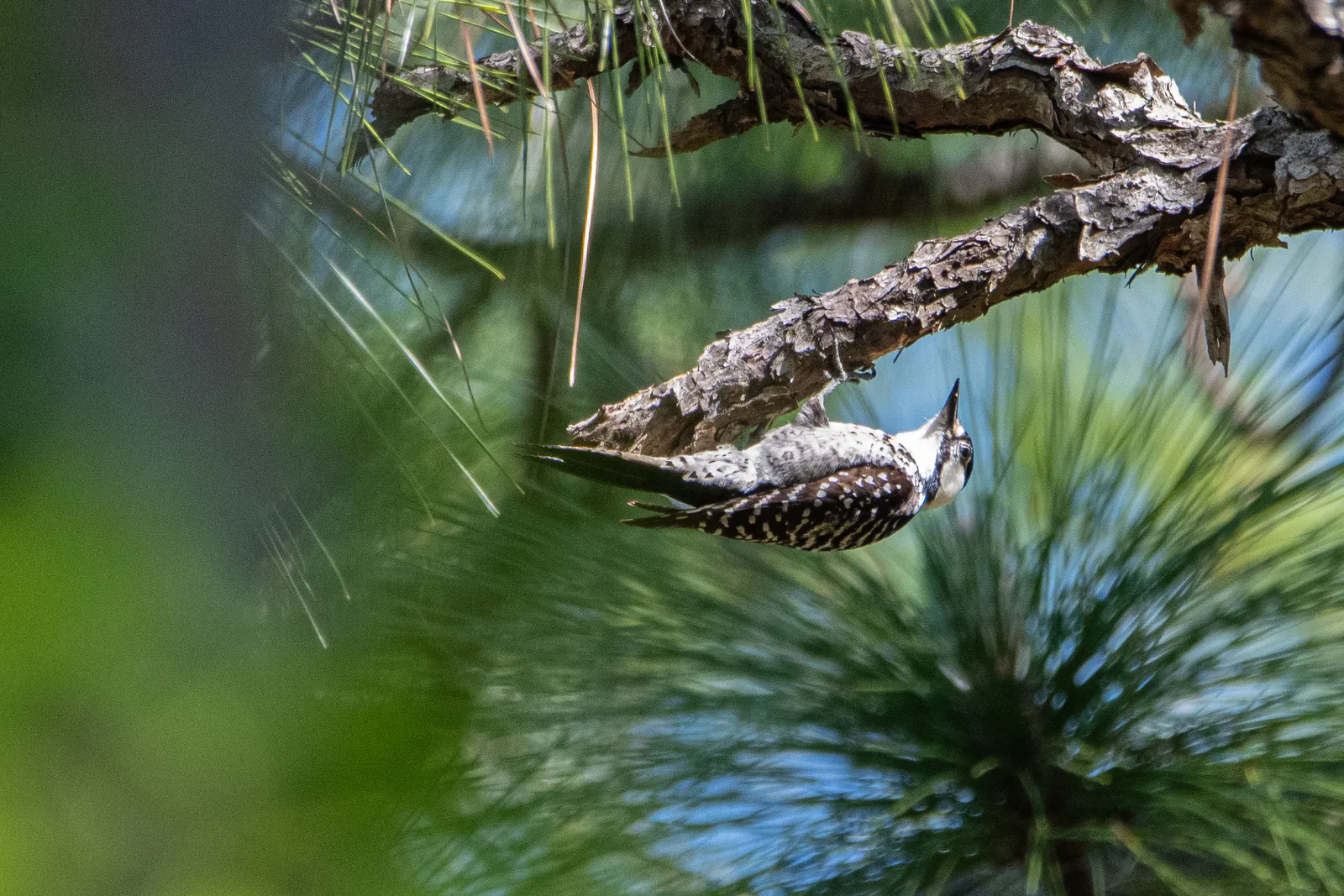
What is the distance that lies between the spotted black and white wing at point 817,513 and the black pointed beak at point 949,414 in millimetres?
197

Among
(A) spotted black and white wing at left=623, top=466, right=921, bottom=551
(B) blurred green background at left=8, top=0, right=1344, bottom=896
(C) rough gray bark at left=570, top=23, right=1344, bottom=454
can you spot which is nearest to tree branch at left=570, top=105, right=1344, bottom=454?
(C) rough gray bark at left=570, top=23, right=1344, bottom=454

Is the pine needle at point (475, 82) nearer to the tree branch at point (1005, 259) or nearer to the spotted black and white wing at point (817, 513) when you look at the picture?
the tree branch at point (1005, 259)

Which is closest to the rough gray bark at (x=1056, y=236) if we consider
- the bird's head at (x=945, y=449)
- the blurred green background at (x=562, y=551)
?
the blurred green background at (x=562, y=551)

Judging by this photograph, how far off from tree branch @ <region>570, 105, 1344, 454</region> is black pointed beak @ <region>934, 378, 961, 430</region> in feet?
1.95

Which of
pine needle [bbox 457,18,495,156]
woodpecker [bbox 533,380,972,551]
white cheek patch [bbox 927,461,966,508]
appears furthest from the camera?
white cheek patch [bbox 927,461,966,508]

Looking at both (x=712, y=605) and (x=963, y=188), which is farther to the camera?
(x=963, y=188)

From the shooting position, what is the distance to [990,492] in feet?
3.40

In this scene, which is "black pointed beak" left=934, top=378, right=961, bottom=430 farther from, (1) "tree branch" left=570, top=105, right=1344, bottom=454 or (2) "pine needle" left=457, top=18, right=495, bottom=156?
(2) "pine needle" left=457, top=18, right=495, bottom=156


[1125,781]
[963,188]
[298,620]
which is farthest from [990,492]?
[298,620]

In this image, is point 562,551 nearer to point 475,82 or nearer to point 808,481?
point 808,481

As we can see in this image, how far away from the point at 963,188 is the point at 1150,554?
58 cm

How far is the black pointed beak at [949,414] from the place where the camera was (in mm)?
1383

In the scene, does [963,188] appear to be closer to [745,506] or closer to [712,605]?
[745,506]

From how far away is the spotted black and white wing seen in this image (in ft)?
3.35
